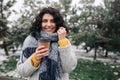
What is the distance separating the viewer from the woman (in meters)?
2.14

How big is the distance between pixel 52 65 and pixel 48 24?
0.29 metres

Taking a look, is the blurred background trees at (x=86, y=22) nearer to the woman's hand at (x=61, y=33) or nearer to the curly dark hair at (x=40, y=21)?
the curly dark hair at (x=40, y=21)

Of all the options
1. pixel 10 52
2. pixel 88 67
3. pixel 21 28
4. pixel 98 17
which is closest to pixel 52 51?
pixel 88 67

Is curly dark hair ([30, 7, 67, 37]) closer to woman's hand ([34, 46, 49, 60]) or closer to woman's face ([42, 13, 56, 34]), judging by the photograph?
woman's face ([42, 13, 56, 34])

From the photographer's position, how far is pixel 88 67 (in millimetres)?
Answer: 9219

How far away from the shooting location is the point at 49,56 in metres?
2.16

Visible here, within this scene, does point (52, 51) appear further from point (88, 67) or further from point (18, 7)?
point (18, 7)

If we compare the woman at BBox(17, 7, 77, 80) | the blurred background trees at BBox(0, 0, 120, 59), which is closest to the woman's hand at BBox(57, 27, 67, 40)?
the woman at BBox(17, 7, 77, 80)

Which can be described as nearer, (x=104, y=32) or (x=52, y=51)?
(x=52, y=51)

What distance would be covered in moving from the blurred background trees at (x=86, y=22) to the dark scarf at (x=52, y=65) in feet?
26.7

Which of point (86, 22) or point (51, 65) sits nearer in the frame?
point (51, 65)

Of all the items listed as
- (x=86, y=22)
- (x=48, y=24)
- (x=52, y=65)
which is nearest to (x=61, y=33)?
(x=48, y=24)

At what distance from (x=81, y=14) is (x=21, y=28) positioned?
219 cm

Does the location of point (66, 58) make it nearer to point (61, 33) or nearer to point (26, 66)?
point (61, 33)
